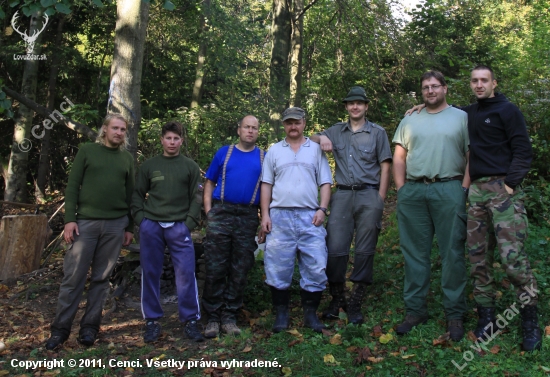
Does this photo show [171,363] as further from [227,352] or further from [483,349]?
[483,349]

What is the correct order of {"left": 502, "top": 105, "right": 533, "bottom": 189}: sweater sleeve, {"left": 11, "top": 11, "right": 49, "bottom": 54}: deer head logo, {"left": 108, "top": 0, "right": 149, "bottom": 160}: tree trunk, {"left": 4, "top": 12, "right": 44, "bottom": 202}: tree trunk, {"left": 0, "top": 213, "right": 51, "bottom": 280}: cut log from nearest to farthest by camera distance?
1. {"left": 502, "top": 105, "right": 533, "bottom": 189}: sweater sleeve
2. {"left": 108, "top": 0, "right": 149, "bottom": 160}: tree trunk
3. {"left": 0, "top": 213, "right": 51, "bottom": 280}: cut log
4. {"left": 11, "top": 11, "right": 49, "bottom": 54}: deer head logo
5. {"left": 4, "top": 12, "right": 44, "bottom": 202}: tree trunk

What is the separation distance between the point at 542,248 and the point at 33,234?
23.6 feet

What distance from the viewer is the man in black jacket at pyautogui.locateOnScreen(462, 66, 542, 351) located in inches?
174

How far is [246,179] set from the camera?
5.40 metres

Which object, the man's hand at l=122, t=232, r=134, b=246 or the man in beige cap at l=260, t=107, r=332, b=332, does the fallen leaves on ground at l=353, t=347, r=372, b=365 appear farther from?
the man's hand at l=122, t=232, r=134, b=246

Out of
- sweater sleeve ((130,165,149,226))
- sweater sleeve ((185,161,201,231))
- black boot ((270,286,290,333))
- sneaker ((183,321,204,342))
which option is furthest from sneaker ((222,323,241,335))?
sweater sleeve ((130,165,149,226))

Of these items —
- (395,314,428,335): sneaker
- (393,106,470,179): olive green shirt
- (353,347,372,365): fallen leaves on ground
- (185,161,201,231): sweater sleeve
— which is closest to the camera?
(353,347,372,365): fallen leaves on ground

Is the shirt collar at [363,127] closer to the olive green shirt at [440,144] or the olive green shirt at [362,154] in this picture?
the olive green shirt at [362,154]

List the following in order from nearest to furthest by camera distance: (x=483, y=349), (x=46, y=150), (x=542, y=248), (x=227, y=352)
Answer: (x=483, y=349) → (x=227, y=352) → (x=542, y=248) → (x=46, y=150)

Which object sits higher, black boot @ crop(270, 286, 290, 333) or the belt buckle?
the belt buckle

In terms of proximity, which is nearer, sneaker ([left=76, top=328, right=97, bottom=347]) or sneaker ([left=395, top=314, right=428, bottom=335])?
sneaker ([left=395, top=314, right=428, bottom=335])

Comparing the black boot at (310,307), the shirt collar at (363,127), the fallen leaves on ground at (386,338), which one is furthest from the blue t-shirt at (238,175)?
the fallen leaves on ground at (386,338)

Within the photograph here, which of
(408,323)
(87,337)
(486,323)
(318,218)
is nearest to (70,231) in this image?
(87,337)

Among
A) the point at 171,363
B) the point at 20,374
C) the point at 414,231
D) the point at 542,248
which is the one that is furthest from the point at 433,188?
the point at 20,374
